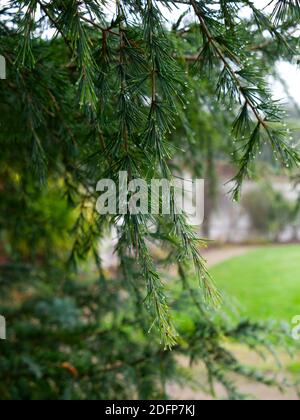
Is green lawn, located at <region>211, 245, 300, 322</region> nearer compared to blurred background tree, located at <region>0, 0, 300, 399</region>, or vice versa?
blurred background tree, located at <region>0, 0, 300, 399</region>

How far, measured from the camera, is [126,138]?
31.2 inches

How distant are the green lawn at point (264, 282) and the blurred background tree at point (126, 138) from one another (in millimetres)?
1456

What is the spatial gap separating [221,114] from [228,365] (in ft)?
3.16

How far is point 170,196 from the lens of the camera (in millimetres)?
792

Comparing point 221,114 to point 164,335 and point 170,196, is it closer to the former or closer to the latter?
point 170,196

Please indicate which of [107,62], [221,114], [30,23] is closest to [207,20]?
[107,62]

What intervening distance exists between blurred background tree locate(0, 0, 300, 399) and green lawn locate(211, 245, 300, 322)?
146cm

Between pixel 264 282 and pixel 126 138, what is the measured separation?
15.7 feet

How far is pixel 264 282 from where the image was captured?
5.28 m

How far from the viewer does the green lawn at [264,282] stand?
4.09 metres

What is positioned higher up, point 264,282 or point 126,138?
point 126,138

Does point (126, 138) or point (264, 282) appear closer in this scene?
point (126, 138)

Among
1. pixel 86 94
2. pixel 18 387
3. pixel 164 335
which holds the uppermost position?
pixel 86 94

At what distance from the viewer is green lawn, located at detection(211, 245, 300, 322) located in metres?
4.09
